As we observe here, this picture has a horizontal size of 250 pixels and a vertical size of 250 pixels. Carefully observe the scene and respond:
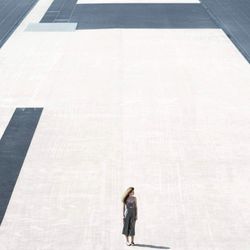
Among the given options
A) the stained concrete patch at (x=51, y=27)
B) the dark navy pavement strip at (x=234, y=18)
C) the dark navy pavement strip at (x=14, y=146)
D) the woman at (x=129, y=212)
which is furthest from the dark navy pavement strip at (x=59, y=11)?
the woman at (x=129, y=212)

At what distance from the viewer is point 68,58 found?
19.4 m

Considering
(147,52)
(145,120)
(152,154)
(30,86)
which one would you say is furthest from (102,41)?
(152,154)

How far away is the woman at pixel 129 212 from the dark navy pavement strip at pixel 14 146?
2.67 meters

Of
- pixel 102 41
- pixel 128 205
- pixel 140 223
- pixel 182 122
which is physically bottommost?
pixel 102 41

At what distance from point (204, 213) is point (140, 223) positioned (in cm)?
134

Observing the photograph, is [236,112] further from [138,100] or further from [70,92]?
[70,92]

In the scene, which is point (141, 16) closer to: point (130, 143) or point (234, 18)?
point (234, 18)

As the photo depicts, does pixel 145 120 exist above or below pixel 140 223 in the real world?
below

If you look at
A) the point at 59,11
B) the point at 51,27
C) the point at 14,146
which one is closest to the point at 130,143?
the point at 14,146

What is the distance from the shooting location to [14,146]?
1266 centimetres

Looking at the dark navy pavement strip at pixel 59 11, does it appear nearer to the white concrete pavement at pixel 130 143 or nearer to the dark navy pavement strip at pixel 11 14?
the dark navy pavement strip at pixel 11 14

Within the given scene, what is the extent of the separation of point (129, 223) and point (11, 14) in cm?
1998

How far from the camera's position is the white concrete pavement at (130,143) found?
31.2 feet

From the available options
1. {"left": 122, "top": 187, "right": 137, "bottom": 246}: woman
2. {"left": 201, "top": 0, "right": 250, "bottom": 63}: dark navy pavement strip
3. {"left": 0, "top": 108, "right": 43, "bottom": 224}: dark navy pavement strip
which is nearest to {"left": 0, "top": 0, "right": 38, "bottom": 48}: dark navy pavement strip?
{"left": 0, "top": 108, "right": 43, "bottom": 224}: dark navy pavement strip
